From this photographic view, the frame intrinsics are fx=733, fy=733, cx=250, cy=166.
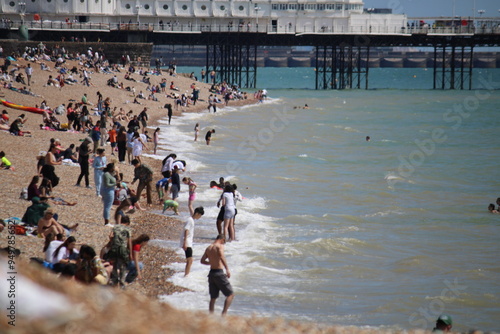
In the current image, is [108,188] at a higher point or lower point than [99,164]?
lower

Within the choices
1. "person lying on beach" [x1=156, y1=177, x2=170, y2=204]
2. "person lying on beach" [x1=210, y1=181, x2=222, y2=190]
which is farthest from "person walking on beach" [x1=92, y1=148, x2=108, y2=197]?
"person lying on beach" [x1=210, y1=181, x2=222, y2=190]

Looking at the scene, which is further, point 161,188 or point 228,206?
point 161,188

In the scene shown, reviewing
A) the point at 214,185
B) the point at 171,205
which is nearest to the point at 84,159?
the point at 171,205

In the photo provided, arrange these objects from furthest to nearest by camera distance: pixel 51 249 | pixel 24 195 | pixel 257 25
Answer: pixel 257 25, pixel 24 195, pixel 51 249

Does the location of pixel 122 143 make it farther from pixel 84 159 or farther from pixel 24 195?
pixel 24 195

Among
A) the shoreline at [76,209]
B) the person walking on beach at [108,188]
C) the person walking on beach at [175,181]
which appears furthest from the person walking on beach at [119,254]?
the person walking on beach at [175,181]

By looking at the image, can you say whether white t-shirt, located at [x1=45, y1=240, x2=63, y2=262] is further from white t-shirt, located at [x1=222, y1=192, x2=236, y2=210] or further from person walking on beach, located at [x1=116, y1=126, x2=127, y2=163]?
person walking on beach, located at [x1=116, y1=126, x2=127, y2=163]

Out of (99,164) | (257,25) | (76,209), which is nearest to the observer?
(76,209)

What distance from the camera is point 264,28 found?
74312 millimetres

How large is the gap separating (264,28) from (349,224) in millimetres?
56245

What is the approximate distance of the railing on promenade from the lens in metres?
65.9

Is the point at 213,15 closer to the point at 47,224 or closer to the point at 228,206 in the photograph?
the point at 228,206

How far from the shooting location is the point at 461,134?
53.2m

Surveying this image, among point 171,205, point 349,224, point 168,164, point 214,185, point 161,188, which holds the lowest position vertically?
point 349,224
